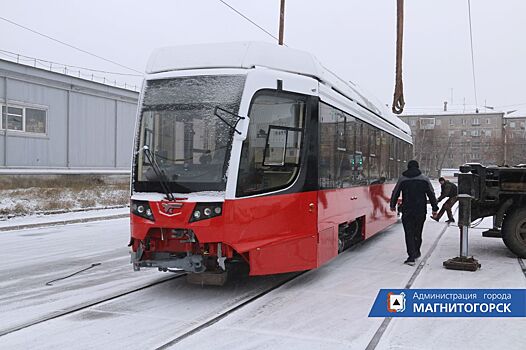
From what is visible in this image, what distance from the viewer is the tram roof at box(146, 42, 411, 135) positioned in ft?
22.5

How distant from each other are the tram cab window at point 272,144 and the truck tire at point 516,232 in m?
5.37

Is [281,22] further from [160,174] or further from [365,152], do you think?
[160,174]

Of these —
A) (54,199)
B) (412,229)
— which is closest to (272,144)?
(412,229)

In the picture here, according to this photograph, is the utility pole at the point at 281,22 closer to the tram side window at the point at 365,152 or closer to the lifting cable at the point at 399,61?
the lifting cable at the point at 399,61

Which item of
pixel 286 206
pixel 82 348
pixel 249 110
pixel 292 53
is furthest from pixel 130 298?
pixel 292 53

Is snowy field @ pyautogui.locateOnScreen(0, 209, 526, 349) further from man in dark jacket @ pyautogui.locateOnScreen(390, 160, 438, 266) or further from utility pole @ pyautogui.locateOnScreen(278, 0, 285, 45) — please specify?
utility pole @ pyautogui.locateOnScreen(278, 0, 285, 45)

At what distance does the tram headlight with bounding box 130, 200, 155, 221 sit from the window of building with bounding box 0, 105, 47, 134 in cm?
1646

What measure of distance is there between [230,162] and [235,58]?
1.43 metres

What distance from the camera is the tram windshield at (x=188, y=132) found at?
Result: 6.48 metres

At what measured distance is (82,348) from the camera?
490cm

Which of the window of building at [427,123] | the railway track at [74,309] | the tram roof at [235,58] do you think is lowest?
the railway track at [74,309]

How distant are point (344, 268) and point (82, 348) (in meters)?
5.09

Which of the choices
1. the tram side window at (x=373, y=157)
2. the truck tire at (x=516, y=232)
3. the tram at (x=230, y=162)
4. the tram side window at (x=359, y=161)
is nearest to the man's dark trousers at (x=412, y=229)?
the tram side window at (x=359, y=161)

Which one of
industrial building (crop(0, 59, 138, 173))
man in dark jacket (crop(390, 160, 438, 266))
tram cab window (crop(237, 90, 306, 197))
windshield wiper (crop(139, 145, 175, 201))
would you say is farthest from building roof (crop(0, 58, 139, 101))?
man in dark jacket (crop(390, 160, 438, 266))
